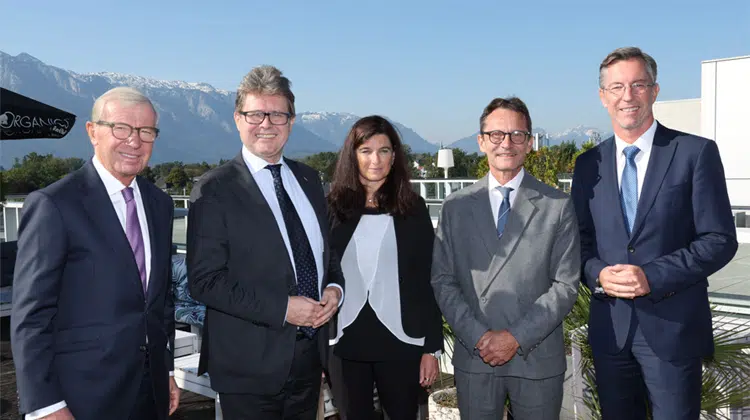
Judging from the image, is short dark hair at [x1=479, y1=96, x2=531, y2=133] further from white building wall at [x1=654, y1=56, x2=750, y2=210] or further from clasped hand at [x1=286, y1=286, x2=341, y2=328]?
white building wall at [x1=654, y1=56, x2=750, y2=210]

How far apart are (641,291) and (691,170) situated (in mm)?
487

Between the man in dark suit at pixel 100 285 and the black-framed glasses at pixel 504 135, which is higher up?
the black-framed glasses at pixel 504 135

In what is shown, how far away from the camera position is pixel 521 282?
7.66 ft

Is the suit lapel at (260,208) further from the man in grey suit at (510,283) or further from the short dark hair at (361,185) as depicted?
the man in grey suit at (510,283)

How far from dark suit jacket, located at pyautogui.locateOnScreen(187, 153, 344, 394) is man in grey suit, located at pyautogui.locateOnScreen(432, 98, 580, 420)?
2.39 feet

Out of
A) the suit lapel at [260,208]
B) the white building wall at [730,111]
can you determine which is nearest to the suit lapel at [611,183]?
the suit lapel at [260,208]

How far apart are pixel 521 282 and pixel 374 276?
0.59 m

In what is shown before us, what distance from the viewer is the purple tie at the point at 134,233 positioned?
6.37 ft

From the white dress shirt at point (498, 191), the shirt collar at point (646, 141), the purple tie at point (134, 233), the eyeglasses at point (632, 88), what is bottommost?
the purple tie at point (134, 233)

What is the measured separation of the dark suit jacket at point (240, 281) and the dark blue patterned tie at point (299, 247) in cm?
6

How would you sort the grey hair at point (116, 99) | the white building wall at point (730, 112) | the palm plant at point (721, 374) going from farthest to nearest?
the white building wall at point (730, 112)
the palm plant at point (721, 374)
the grey hair at point (116, 99)

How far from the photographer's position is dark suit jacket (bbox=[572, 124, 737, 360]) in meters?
2.14

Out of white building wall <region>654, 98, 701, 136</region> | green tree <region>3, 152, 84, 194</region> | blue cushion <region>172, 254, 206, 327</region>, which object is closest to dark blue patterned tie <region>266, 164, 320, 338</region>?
blue cushion <region>172, 254, 206, 327</region>

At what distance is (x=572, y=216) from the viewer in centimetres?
238
